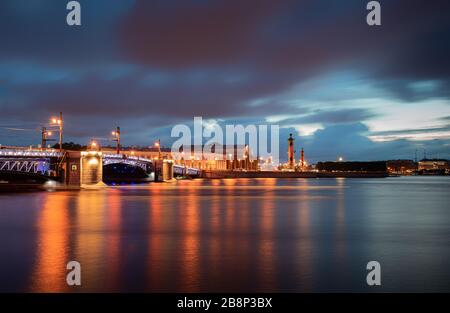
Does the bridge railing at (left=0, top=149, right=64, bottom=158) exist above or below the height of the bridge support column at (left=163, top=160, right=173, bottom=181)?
above

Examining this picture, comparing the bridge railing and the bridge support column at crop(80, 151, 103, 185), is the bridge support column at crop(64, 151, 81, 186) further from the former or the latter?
the bridge railing

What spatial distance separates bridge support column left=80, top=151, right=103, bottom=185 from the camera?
2482 inches

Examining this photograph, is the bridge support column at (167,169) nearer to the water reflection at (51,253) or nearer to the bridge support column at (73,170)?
the bridge support column at (73,170)

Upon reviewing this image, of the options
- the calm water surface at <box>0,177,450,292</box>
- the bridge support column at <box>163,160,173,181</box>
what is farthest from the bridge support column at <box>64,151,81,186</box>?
the bridge support column at <box>163,160,173,181</box>

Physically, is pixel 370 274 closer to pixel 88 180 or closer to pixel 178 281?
pixel 178 281

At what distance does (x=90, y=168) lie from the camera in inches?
2554

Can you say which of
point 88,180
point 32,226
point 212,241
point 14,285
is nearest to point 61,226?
point 32,226

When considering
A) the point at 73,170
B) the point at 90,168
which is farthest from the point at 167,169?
the point at 73,170

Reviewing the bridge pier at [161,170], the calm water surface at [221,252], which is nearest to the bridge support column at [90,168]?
the calm water surface at [221,252]

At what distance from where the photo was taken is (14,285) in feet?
36.8

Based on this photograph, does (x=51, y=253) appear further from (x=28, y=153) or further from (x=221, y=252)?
(x=28, y=153)

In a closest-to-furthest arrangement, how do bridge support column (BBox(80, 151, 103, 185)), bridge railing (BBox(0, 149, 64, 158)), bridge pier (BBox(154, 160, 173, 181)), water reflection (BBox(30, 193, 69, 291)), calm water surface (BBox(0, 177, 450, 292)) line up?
1. water reflection (BBox(30, 193, 69, 291))
2. calm water surface (BBox(0, 177, 450, 292))
3. bridge railing (BBox(0, 149, 64, 158))
4. bridge support column (BBox(80, 151, 103, 185))
5. bridge pier (BBox(154, 160, 173, 181))

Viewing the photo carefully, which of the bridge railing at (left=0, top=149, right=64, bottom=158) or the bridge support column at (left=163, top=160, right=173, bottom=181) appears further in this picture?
the bridge support column at (left=163, top=160, right=173, bottom=181)
